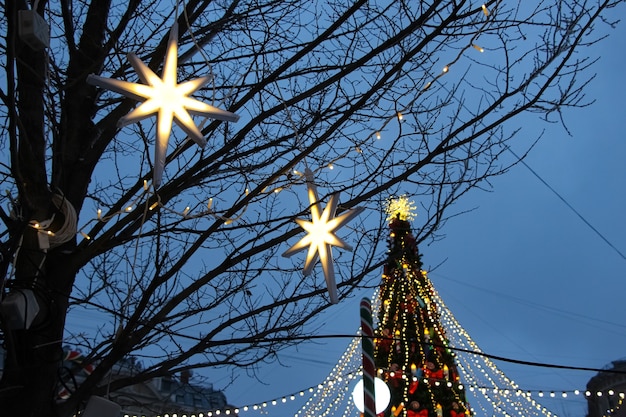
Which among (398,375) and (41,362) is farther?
(398,375)

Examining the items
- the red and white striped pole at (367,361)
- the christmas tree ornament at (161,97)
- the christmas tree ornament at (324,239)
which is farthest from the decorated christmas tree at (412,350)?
the christmas tree ornament at (161,97)

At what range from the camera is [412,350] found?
1116 centimetres

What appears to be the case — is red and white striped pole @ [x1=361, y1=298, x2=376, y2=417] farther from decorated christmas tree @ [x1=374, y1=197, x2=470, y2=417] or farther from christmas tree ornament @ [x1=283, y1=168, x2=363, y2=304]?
decorated christmas tree @ [x1=374, y1=197, x2=470, y2=417]

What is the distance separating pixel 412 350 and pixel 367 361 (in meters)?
7.87

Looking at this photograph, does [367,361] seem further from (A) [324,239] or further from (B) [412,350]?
(B) [412,350]

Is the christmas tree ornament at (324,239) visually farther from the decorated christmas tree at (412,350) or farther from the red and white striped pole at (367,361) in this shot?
the decorated christmas tree at (412,350)

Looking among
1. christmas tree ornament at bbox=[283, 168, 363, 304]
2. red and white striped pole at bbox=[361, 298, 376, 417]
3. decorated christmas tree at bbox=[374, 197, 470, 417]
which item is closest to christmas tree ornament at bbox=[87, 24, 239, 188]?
christmas tree ornament at bbox=[283, 168, 363, 304]

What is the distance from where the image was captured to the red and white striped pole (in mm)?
3451

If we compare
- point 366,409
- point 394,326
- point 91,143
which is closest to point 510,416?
point 394,326

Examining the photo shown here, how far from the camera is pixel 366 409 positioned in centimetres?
345

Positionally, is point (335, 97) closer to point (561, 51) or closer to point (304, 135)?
point (304, 135)

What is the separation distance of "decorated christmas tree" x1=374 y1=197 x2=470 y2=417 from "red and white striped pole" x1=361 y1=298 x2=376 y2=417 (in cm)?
633

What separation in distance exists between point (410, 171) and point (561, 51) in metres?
1.15

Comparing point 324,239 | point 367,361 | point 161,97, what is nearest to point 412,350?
point 367,361
